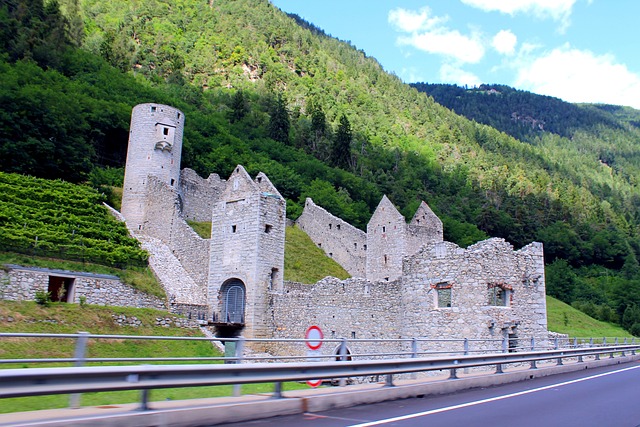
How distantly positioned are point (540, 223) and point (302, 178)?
177 ft

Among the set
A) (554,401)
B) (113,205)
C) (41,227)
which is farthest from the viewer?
(113,205)

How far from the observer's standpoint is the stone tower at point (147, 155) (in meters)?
43.9

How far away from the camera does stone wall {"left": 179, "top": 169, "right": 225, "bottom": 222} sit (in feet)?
160

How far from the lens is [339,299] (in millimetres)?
26922

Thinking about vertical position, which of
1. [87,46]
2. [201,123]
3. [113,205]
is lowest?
[113,205]

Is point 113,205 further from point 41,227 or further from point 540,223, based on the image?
point 540,223

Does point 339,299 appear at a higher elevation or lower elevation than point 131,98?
lower

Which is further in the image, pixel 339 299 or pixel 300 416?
pixel 339 299

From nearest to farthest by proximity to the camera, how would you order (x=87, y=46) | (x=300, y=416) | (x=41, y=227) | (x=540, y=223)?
(x=300, y=416)
(x=41, y=227)
(x=87, y=46)
(x=540, y=223)

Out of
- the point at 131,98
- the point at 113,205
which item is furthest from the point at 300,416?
the point at 131,98

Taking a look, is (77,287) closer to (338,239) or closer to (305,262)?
(305,262)

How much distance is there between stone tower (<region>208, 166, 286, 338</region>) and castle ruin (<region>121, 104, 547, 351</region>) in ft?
0.20

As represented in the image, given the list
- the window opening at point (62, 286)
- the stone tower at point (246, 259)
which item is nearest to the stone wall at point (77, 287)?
the window opening at point (62, 286)

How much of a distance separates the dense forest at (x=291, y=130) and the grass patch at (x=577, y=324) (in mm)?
4176
